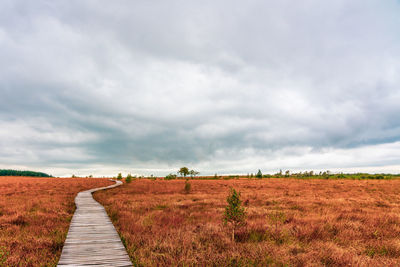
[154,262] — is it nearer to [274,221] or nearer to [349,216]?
[274,221]

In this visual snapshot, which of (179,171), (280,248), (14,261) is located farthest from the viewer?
(179,171)

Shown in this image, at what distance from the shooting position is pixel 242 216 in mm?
7566

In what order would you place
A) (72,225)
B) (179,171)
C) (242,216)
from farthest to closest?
1. (179,171)
2. (72,225)
3. (242,216)

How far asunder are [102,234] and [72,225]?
1.98m

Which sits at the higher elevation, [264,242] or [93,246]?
[93,246]

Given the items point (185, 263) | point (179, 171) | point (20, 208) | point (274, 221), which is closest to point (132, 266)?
point (185, 263)

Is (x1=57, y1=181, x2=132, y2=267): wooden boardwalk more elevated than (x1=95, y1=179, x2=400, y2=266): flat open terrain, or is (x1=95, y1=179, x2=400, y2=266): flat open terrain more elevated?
(x1=57, y1=181, x2=132, y2=267): wooden boardwalk

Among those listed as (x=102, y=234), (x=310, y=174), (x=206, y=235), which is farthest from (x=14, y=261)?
(x=310, y=174)

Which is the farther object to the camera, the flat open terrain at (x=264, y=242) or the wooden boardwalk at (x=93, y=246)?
the flat open terrain at (x=264, y=242)

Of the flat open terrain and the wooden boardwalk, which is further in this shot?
the flat open terrain

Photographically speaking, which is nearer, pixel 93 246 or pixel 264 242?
pixel 93 246

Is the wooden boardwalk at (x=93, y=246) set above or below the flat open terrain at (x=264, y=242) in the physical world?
above

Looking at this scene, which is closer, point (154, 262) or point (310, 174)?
point (154, 262)

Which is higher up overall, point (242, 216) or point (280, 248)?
point (242, 216)
